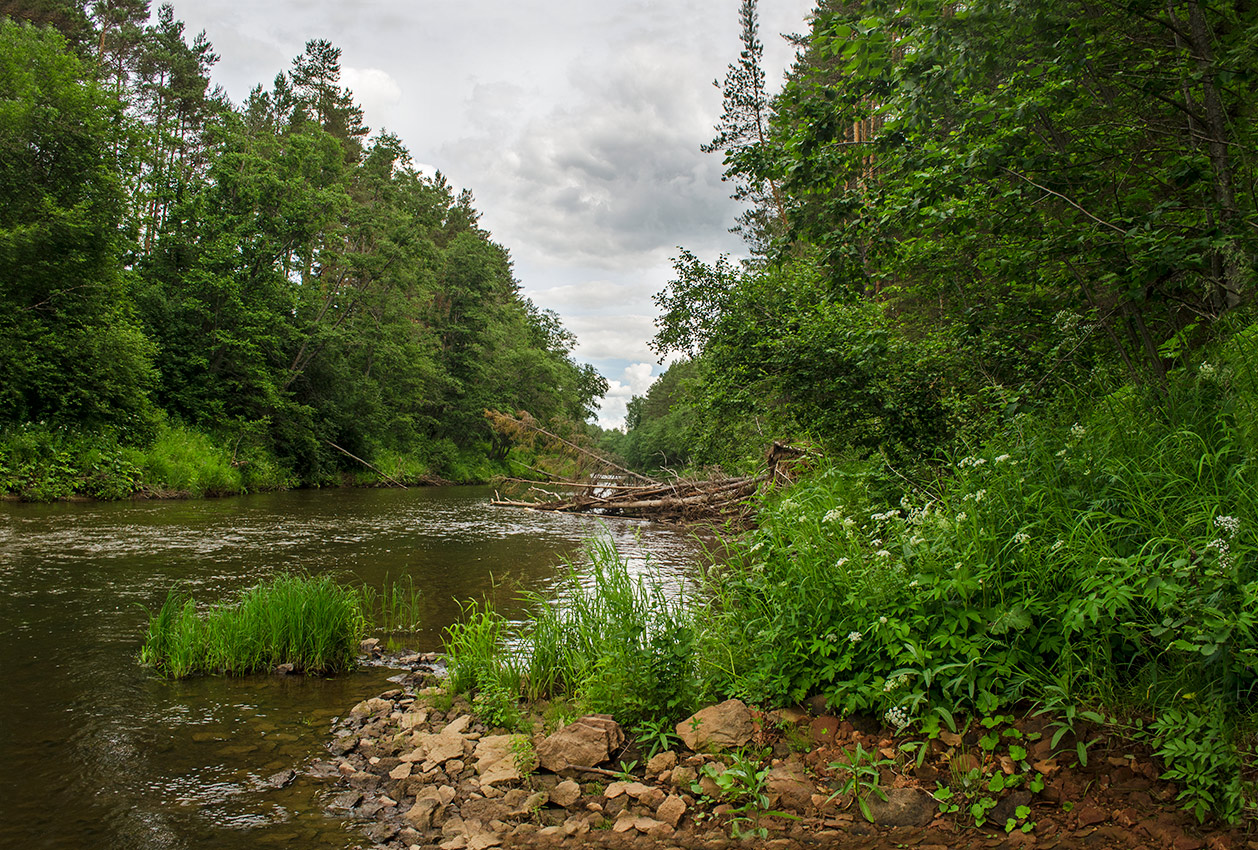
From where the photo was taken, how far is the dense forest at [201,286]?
18016mm

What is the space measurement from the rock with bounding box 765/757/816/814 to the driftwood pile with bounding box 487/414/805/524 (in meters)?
8.99

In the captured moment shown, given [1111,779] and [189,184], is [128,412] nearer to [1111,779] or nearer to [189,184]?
[189,184]

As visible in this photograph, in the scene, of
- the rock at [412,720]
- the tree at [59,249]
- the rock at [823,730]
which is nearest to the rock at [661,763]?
the rock at [823,730]

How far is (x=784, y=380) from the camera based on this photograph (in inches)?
307

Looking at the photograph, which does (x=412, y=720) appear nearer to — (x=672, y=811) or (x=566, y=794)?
(x=566, y=794)

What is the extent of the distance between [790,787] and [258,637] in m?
5.09

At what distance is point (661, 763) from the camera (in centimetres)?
362

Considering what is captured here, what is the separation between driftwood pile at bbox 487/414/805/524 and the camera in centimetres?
1464

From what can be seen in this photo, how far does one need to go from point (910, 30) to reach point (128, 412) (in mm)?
23165

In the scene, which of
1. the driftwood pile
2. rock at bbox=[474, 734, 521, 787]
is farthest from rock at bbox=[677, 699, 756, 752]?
the driftwood pile

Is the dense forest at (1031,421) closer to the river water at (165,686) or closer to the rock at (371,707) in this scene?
the rock at (371,707)

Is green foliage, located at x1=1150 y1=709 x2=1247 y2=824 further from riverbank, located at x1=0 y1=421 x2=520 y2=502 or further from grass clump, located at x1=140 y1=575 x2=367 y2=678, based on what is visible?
riverbank, located at x1=0 y1=421 x2=520 y2=502

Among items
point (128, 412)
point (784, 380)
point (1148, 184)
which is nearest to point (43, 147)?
point (128, 412)

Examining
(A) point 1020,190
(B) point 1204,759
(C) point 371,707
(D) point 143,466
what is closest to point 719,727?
(B) point 1204,759
